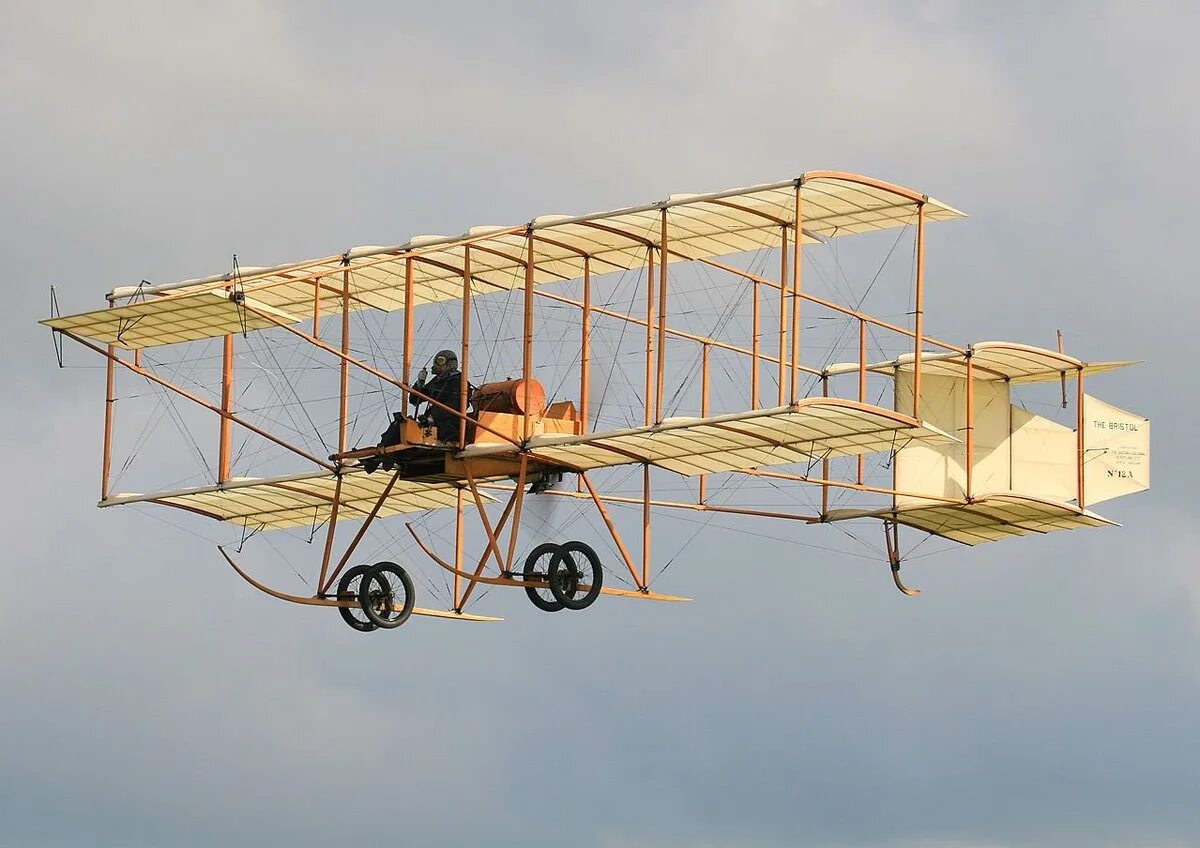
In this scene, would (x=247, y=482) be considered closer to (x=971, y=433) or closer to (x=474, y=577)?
(x=474, y=577)

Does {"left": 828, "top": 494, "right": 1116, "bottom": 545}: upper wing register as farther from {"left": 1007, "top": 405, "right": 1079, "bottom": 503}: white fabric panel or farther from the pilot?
the pilot

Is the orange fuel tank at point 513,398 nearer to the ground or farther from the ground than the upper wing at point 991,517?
farther from the ground

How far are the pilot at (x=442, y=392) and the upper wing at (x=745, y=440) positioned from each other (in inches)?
19.3

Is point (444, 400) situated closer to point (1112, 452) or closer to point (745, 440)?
point (745, 440)

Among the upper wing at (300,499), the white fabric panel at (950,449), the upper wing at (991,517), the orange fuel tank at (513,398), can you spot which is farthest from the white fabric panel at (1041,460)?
the orange fuel tank at (513,398)

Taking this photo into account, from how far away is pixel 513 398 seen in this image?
Result: 45.5 meters

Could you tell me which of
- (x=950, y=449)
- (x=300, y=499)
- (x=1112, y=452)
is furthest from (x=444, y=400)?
(x=1112, y=452)

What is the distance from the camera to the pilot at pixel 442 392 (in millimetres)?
45500

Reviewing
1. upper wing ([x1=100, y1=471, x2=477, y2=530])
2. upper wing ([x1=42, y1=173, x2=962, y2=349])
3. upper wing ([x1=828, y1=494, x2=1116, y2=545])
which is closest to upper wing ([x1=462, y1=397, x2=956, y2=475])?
upper wing ([x1=42, y1=173, x2=962, y2=349])

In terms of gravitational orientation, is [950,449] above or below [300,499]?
above

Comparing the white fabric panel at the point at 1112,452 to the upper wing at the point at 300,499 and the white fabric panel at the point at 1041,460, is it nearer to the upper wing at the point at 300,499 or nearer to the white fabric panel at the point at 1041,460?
the white fabric panel at the point at 1041,460

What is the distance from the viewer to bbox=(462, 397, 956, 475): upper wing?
42.9 meters

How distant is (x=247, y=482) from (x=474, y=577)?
19.1ft

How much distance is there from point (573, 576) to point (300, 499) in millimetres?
7433
